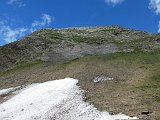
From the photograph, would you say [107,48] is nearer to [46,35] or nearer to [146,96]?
[46,35]

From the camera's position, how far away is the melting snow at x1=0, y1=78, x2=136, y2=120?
37272 mm

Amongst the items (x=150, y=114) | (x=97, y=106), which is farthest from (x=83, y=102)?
(x=150, y=114)

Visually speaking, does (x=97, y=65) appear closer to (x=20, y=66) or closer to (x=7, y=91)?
(x=7, y=91)

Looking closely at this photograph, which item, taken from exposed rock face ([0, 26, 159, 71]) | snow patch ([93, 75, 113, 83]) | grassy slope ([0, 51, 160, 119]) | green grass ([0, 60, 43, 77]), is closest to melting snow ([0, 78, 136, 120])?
grassy slope ([0, 51, 160, 119])

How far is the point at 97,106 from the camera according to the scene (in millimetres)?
38656

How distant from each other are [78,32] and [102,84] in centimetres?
8922

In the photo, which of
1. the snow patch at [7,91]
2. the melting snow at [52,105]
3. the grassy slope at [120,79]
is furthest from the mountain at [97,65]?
the snow patch at [7,91]

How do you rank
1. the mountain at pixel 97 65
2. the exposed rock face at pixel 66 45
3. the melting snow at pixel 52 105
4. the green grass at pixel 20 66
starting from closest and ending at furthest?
the melting snow at pixel 52 105, the mountain at pixel 97 65, the green grass at pixel 20 66, the exposed rock face at pixel 66 45

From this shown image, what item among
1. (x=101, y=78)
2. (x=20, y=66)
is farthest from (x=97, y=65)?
(x=20, y=66)

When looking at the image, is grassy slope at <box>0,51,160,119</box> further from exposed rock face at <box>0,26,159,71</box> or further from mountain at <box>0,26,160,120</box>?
exposed rock face at <box>0,26,159,71</box>

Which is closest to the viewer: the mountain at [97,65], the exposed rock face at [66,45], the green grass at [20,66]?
the mountain at [97,65]

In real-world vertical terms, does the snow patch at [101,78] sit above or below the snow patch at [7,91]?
above

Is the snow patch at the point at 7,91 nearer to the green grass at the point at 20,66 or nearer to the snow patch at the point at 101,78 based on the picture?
the snow patch at the point at 101,78

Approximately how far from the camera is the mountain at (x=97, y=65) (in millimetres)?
41125
